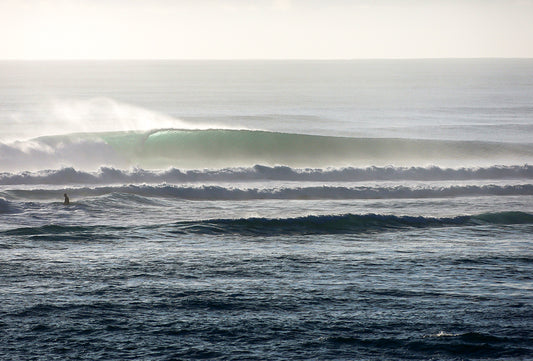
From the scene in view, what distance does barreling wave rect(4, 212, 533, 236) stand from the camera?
18.0 metres

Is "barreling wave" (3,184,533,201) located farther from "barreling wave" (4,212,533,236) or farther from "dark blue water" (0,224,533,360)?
"dark blue water" (0,224,533,360)

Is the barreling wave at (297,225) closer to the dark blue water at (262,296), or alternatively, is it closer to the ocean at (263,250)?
the ocean at (263,250)

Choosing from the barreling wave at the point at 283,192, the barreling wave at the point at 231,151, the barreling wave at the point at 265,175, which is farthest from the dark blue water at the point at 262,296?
the barreling wave at the point at 231,151

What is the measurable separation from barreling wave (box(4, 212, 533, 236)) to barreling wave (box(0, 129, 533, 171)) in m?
14.2

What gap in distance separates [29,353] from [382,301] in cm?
577

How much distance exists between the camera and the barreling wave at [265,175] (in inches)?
1109

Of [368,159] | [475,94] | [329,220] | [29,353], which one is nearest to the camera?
[29,353]

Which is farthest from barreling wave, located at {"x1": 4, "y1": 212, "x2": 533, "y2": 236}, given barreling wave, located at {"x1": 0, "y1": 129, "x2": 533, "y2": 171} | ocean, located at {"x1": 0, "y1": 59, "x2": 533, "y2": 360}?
barreling wave, located at {"x1": 0, "y1": 129, "x2": 533, "y2": 171}

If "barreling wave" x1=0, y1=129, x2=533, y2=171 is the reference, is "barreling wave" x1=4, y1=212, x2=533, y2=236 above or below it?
below

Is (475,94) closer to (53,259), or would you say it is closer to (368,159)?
(368,159)

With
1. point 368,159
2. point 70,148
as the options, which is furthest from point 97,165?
point 368,159

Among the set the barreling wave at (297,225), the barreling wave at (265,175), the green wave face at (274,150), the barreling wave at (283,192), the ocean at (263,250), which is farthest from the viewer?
the green wave face at (274,150)

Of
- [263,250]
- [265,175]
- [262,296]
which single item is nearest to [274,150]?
[265,175]

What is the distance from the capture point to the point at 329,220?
19.7 meters
